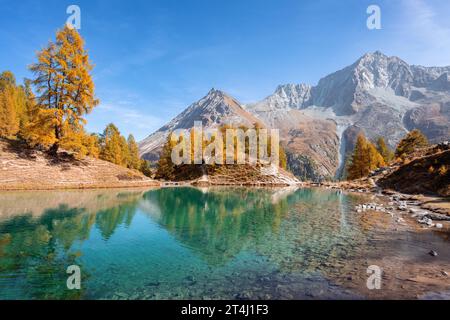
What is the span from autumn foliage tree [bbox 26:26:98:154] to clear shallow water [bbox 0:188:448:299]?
1858cm

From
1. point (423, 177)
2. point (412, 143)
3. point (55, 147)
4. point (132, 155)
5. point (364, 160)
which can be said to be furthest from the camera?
point (132, 155)

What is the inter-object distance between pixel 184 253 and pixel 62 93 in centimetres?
3980

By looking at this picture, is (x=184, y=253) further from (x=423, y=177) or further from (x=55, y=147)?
(x=423, y=177)

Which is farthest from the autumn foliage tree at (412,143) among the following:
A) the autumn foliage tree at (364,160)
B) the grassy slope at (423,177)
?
the grassy slope at (423,177)

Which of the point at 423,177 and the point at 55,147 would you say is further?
the point at 423,177

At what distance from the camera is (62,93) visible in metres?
42.6

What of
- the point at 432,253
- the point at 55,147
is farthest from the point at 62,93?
the point at 432,253

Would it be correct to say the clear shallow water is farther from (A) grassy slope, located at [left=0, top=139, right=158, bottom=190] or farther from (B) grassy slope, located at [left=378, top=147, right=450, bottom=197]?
(B) grassy slope, located at [left=378, top=147, right=450, bottom=197]

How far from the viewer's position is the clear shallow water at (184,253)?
10391 mm

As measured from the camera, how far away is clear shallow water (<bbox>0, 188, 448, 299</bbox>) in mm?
10391

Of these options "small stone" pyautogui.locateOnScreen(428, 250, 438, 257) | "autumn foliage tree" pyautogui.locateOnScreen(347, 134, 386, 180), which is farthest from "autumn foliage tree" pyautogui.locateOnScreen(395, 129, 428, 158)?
"small stone" pyautogui.locateOnScreen(428, 250, 438, 257)
